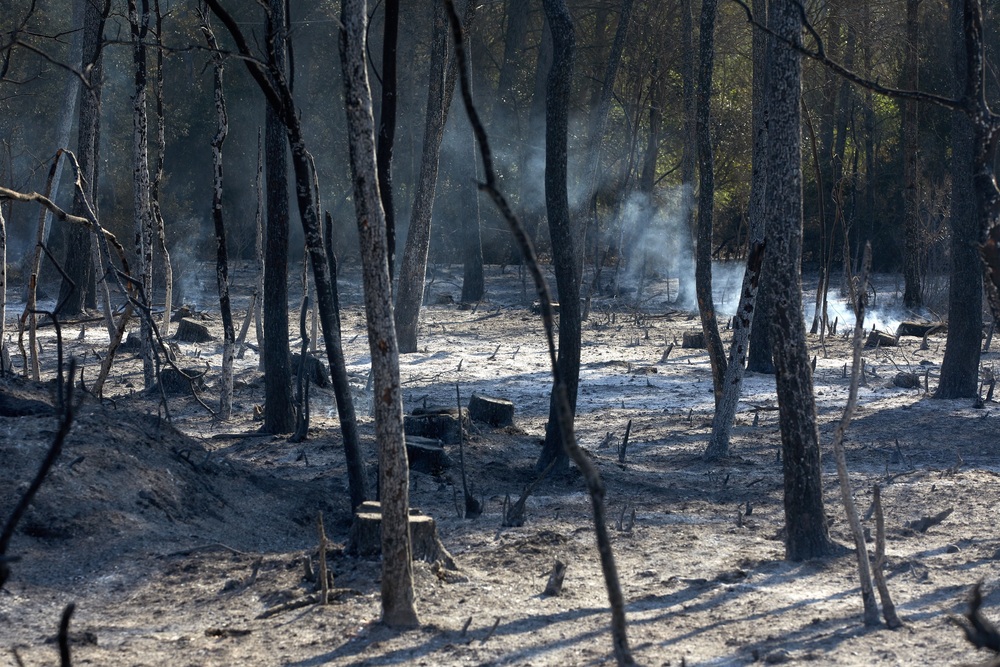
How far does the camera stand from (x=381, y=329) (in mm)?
4750

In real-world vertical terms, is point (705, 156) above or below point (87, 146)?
below

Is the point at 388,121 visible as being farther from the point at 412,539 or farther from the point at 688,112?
the point at 688,112

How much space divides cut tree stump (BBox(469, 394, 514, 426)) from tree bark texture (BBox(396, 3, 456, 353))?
17.5 ft

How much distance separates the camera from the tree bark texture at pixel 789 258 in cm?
581

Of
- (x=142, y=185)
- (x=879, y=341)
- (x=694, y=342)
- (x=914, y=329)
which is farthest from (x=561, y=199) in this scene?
(x=914, y=329)

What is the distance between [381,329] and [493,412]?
5632 mm

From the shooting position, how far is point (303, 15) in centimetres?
2831

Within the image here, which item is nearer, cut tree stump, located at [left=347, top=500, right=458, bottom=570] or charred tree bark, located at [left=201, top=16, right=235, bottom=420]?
cut tree stump, located at [left=347, top=500, right=458, bottom=570]

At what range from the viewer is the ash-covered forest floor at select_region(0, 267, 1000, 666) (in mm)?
4742

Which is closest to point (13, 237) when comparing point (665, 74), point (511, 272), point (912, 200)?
point (511, 272)

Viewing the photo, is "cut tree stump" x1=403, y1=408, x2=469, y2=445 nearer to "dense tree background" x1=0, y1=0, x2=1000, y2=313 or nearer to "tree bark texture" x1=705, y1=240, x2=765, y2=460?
"tree bark texture" x1=705, y1=240, x2=765, y2=460

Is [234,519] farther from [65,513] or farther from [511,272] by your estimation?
[511,272]

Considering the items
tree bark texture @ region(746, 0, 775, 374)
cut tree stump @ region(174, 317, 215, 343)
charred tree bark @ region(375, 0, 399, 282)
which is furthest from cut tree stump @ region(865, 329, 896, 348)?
charred tree bark @ region(375, 0, 399, 282)

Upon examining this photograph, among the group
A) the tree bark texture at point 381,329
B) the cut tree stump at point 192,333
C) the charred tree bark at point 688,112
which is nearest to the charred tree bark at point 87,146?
the cut tree stump at point 192,333
